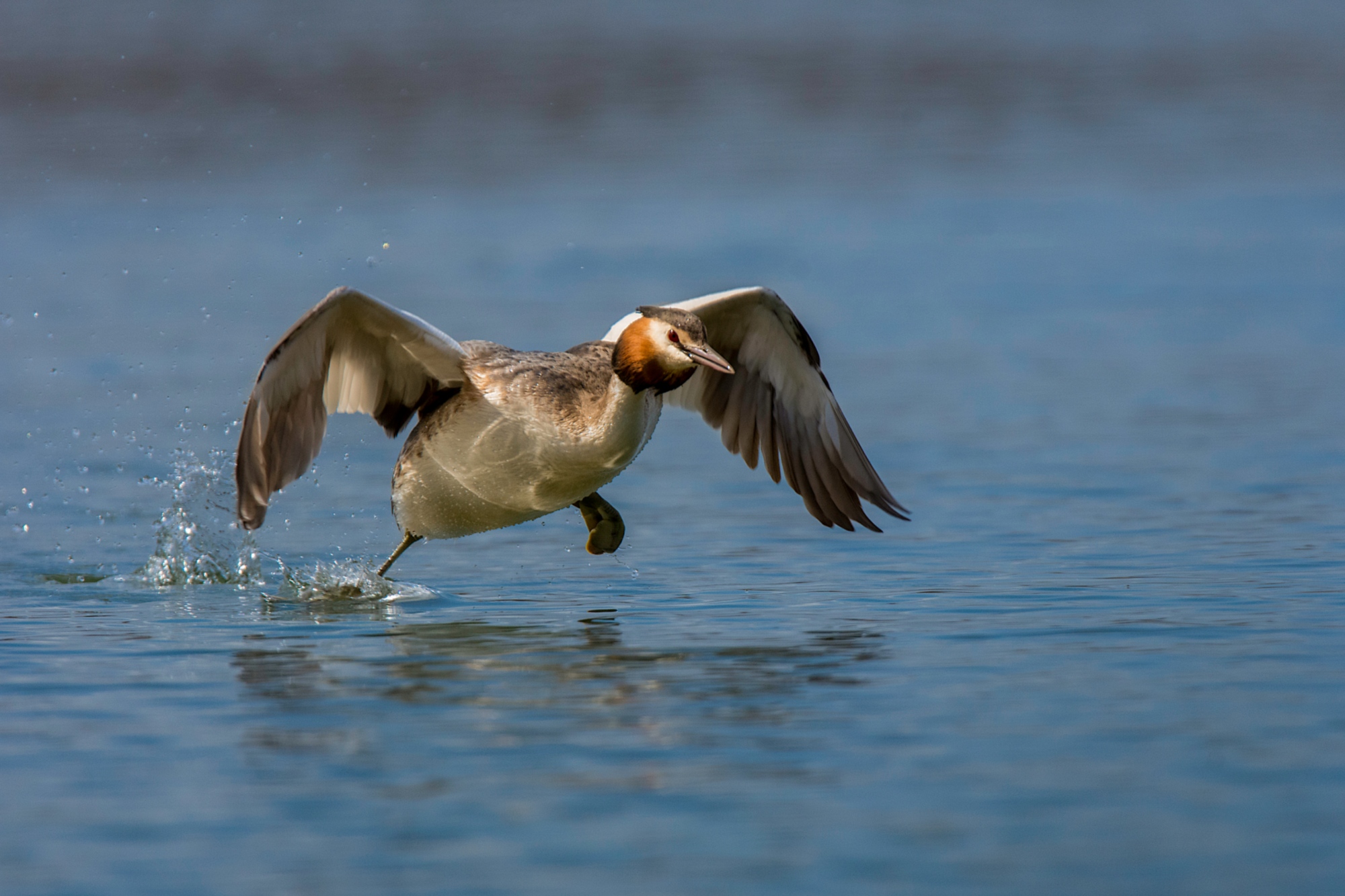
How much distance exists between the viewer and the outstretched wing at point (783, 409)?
10.4 metres

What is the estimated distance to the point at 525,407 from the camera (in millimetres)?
9375

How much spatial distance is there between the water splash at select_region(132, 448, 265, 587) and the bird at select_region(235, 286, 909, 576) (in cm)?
97

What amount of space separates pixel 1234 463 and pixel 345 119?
2726 cm

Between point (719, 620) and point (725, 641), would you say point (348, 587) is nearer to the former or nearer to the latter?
point (719, 620)

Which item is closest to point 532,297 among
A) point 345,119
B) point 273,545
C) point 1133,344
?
point 1133,344

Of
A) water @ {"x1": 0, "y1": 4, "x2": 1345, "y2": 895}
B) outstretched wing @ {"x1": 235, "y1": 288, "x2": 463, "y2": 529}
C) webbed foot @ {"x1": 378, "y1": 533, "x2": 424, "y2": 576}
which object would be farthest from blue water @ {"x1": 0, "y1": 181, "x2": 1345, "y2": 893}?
outstretched wing @ {"x1": 235, "y1": 288, "x2": 463, "y2": 529}

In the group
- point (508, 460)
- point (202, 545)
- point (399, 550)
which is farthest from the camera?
point (202, 545)

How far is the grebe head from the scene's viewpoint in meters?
8.41

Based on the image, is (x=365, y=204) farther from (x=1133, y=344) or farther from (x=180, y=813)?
(x=180, y=813)

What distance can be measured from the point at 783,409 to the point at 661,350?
7.89ft

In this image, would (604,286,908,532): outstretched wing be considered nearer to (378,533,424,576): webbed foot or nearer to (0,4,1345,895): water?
(0,4,1345,895): water

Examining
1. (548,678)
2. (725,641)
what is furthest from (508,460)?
(548,678)

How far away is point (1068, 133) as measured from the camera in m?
37.6

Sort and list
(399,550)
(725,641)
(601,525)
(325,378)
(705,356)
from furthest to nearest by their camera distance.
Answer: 1. (399,550)
2. (601,525)
3. (325,378)
4. (725,641)
5. (705,356)
